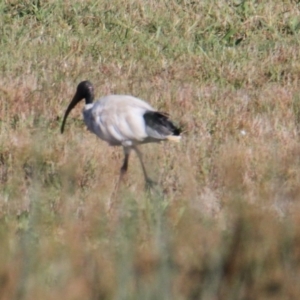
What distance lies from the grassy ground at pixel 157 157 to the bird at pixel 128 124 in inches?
4.8

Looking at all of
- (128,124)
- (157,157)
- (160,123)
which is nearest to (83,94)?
(128,124)

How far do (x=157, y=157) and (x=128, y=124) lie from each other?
0.54m

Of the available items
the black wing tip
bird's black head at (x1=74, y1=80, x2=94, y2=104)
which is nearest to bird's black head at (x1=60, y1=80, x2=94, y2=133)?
bird's black head at (x1=74, y1=80, x2=94, y2=104)

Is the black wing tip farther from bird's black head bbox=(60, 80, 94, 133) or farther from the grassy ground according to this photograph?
bird's black head bbox=(60, 80, 94, 133)

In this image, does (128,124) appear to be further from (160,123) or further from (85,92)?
(85,92)

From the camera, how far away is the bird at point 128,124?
22.1 ft

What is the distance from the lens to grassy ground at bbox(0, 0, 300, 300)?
3531mm

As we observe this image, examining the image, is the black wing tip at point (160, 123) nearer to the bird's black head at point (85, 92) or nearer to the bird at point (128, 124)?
the bird at point (128, 124)

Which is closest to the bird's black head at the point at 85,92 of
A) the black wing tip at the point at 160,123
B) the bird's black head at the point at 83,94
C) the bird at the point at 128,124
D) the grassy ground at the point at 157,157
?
the bird's black head at the point at 83,94

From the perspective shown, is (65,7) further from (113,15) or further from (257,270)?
(257,270)

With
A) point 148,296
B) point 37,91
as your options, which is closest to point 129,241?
point 148,296

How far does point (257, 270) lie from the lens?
11.5 ft

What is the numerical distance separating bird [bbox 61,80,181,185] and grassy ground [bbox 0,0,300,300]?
12cm

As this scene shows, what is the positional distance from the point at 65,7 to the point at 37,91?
8.39 ft
